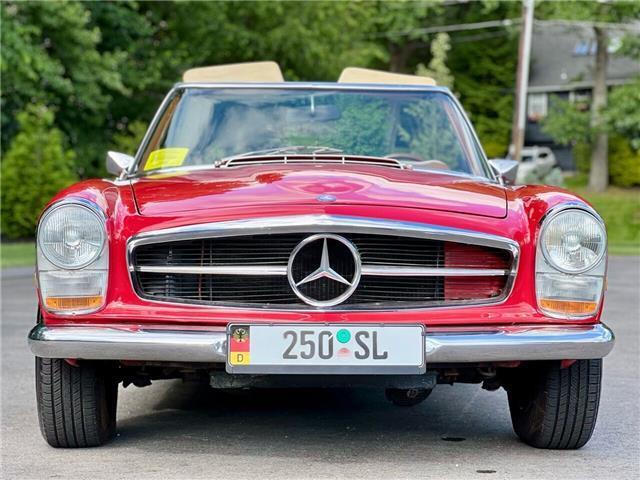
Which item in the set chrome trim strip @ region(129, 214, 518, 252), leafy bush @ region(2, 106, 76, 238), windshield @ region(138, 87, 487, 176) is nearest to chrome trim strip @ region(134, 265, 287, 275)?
chrome trim strip @ region(129, 214, 518, 252)

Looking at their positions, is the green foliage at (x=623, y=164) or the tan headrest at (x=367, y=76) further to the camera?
the green foliage at (x=623, y=164)

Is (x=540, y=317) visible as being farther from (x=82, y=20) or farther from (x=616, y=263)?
(x=82, y=20)

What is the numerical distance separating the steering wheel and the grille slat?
1.27 metres

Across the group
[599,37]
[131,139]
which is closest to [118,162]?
[131,139]

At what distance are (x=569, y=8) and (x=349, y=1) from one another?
7.94 m

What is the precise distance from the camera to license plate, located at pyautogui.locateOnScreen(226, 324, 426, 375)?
438 centimetres

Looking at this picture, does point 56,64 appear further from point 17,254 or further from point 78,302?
point 78,302

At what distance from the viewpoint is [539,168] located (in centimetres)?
3488

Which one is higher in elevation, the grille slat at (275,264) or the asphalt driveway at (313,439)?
the grille slat at (275,264)

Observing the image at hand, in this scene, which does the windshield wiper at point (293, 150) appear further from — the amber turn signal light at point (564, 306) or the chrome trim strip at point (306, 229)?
the amber turn signal light at point (564, 306)

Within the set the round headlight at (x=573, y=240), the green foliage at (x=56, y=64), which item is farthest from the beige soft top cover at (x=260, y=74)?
the green foliage at (x=56, y=64)

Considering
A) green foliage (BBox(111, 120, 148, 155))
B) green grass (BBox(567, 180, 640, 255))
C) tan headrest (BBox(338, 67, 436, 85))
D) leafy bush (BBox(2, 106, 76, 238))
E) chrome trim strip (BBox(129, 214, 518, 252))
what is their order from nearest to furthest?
chrome trim strip (BBox(129, 214, 518, 252)) → tan headrest (BBox(338, 67, 436, 85)) → leafy bush (BBox(2, 106, 76, 238)) → green foliage (BBox(111, 120, 148, 155)) → green grass (BBox(567, 180, 640, 255))

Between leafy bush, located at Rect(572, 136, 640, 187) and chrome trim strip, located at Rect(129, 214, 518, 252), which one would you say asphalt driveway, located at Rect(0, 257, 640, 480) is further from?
leafy bush, located at Rect(572, 136, 640, 187)

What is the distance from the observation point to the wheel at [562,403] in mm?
4801
